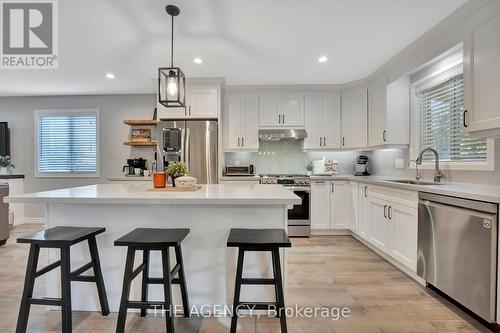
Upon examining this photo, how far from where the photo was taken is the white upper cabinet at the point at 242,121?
4270 millimetres

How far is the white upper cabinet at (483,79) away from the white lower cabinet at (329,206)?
2.03 m

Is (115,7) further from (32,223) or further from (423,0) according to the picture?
(32,223)

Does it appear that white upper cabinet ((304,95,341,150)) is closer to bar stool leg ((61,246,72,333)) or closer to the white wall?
the white wall

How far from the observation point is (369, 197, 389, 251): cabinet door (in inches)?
113

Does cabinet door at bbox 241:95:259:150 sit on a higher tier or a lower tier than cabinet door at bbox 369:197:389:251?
higher

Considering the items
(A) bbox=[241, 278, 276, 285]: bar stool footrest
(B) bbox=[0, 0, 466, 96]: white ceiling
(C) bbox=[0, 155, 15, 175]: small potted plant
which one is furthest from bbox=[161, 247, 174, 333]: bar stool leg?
(C) bbox=[0, 155, 15, 175]: small potted plant

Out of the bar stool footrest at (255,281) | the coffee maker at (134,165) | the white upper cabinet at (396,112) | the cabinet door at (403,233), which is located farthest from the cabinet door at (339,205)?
the coffee maker at (134,165)

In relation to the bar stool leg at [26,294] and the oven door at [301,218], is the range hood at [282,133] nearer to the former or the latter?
the oven door at [301,218]

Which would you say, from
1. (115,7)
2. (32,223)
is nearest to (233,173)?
(115,7)

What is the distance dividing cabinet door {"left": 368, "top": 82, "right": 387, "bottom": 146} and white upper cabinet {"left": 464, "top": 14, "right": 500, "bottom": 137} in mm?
1368

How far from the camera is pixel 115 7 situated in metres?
2.12

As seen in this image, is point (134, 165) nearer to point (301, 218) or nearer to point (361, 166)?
point (301, 218)

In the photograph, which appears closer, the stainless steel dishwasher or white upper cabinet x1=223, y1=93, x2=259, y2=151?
the stainless steel dishwasher

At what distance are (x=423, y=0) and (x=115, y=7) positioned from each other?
2.55 m
